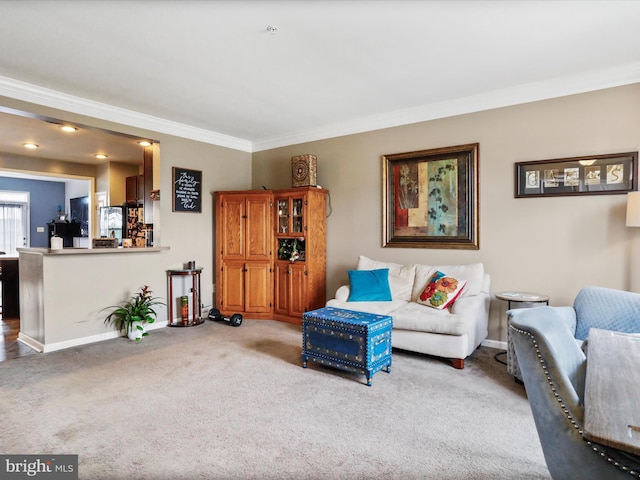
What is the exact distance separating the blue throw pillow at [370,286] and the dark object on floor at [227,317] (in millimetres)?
1582

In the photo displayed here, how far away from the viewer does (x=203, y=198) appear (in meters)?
5.51

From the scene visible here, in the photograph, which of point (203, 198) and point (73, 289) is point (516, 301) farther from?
point (73, 289)

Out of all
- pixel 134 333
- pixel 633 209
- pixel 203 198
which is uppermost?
pixel 203 198

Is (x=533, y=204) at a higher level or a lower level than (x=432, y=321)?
higher

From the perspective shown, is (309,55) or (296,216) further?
(296,216)

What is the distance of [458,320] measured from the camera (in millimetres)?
3414

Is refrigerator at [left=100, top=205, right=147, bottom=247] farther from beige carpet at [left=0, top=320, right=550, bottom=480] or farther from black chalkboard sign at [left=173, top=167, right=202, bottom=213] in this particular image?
beige carpet at [left=0, top=320, right=550, bottom=480]

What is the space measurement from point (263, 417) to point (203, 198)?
3733mm

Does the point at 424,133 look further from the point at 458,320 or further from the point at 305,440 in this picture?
the point at 305,440

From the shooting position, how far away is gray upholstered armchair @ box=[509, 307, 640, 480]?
1.18 m

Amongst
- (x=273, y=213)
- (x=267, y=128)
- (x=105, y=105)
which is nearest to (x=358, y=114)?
(x=267, y=128)

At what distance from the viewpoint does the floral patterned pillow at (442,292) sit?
377cm

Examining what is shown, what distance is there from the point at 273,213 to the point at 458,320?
2.94 m

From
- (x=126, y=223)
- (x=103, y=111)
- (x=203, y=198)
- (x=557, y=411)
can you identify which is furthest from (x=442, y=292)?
(x=126, y=223)
